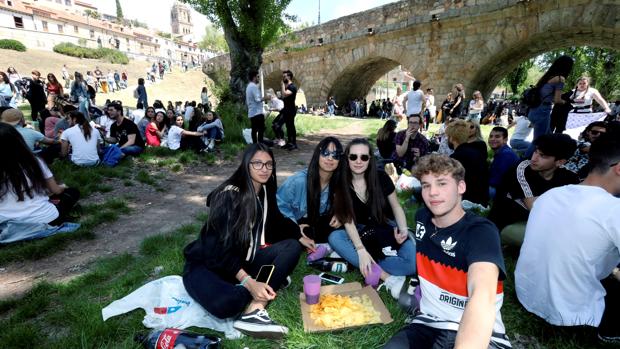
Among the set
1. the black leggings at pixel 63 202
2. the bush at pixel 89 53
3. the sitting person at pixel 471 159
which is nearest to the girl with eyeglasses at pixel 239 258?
the sitting person at pixel 471 159

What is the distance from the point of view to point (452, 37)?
509 inches

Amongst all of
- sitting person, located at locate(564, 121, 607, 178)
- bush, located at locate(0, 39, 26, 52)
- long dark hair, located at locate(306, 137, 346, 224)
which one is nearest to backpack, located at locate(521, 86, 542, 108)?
sitting person, located at locate(564, 121, 607, 178)

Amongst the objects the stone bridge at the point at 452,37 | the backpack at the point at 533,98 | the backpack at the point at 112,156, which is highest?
the stone bridge at the point at 452,37

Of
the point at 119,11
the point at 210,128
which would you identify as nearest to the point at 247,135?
the point at 210,128

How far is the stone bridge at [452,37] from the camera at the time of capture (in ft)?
33.1

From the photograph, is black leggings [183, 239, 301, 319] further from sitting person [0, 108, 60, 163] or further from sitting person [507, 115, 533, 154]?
sitting person [507, 115, 533, 154]

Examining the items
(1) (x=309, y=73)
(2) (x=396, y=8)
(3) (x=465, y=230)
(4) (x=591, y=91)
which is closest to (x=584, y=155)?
(4) (x=591, y=91)

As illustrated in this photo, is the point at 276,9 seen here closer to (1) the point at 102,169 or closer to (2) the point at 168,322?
(1) the point at 102,169

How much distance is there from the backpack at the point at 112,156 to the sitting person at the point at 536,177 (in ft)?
22.7

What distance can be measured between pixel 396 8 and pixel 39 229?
1571 centimetres

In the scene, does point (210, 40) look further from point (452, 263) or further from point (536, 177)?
point (452, 263)

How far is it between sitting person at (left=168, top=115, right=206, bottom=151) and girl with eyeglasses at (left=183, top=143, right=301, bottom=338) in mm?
5811

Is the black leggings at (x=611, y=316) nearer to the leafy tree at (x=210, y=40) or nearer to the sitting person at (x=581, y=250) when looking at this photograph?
the sitting person at (x=581, y=250)

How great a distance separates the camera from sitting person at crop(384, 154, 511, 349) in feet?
5.36
